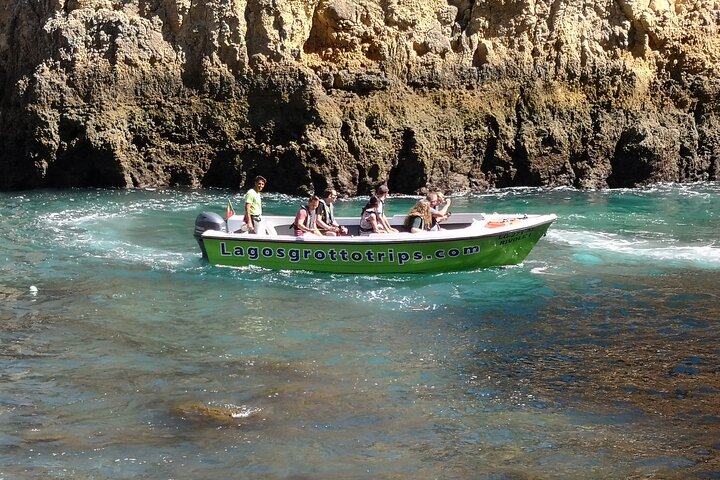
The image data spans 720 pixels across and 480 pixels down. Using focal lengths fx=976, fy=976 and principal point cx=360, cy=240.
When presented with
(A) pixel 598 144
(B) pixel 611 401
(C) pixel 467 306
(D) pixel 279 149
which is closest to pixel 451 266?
(C) pixel 467 306

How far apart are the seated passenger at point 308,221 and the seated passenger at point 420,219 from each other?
1.46 metres

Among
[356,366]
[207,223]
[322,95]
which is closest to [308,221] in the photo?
[207,223]

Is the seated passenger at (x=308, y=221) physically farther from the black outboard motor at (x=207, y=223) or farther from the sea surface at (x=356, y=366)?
the black outboard motor at (x=207, y=223)

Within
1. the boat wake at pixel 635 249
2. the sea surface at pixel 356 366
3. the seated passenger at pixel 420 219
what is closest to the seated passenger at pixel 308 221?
the sea surface at pixel 356 366

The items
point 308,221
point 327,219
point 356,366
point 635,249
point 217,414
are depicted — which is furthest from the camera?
point 635,249

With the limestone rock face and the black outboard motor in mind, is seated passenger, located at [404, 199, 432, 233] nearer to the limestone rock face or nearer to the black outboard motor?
the black outboard motor

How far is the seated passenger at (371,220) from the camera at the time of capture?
1552cm

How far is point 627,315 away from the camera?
12711 millimetres

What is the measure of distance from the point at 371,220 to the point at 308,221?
1.03 metres

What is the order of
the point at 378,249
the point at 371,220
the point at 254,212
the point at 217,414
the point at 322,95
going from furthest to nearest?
the point at 322,95, the point at 254,212, the point at 371,220, the point at 378,249, the point at 217,414

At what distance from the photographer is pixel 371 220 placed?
611 inches

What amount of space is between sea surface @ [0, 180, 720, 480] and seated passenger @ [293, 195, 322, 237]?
2.57ft

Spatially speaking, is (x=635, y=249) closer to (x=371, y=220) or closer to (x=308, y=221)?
(x=371, y=220)

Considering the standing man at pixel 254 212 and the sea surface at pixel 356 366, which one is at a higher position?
the standing man at pixel 254 212
